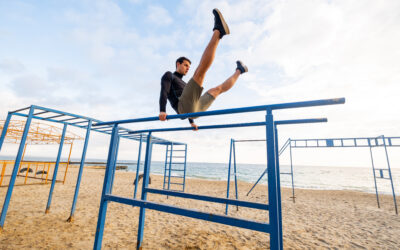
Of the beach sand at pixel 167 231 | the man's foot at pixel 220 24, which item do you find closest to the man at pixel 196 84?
the man's foot at pixel 220 24

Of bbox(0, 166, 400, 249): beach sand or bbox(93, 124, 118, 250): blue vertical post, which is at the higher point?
bbox(93, 124, 118, 250): blue vertical post

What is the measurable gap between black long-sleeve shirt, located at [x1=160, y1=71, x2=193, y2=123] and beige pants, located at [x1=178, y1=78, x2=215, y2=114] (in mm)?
205

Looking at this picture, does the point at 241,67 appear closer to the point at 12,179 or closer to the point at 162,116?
the point at 162,116

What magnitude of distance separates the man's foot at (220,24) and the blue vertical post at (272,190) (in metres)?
0.93

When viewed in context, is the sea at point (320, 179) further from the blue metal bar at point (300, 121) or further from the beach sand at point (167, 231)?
the blue metal bar at point (300, 121)

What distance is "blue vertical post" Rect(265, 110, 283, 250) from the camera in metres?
1.13

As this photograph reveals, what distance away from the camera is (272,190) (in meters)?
1.21

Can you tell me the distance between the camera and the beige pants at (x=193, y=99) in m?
1.94

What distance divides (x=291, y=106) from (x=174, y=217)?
4.16 m

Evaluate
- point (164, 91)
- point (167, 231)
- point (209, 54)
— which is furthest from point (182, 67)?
point (167, 231)

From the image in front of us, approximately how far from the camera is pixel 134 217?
13.7ft

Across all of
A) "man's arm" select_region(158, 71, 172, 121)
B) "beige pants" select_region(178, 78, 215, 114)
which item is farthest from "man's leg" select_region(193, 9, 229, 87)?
"man's arm" select_region(158, 71, 172, 121)

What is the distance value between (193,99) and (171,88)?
18.2 inches

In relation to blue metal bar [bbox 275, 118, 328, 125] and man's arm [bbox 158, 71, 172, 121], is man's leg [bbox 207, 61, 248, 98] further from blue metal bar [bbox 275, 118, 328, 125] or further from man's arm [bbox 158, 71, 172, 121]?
blue metal bar [bbox 275, 118, 328, 125]
